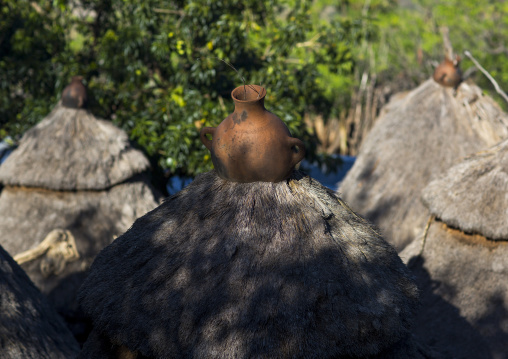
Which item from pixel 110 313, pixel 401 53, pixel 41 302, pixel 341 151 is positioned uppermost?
pixel 110 313

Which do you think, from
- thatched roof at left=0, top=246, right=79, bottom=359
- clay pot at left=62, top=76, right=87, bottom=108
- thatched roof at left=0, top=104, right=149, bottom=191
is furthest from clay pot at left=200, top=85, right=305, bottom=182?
clay pot at left=62, top=76, right=87, bottom=108

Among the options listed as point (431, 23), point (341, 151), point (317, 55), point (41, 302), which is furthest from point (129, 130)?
point (431, 23)

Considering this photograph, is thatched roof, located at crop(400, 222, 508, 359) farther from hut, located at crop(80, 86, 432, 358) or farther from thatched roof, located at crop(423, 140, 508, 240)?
hut, located at crop(80, 86, 432, 358)

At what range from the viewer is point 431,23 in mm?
20234

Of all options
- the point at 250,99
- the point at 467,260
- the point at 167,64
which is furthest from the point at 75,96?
the point at 467,260

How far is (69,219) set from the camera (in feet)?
23.2

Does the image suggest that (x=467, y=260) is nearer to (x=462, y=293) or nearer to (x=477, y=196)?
(x=462, y=293)

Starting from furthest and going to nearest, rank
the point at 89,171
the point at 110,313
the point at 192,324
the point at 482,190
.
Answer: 1. the point at 89,171
2. the point at 482,190
3. the point at 110,313
4. the point at 192,324

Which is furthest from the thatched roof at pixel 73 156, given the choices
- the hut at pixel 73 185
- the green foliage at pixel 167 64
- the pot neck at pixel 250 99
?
the pot neck at pixel 250 99

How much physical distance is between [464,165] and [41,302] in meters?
4.44

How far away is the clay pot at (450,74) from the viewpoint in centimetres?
768

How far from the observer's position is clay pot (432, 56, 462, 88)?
768cm

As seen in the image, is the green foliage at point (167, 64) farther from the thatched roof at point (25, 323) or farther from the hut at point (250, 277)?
the hut at point (250, 277)

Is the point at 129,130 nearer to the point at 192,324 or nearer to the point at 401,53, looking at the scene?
the point at 192,324
